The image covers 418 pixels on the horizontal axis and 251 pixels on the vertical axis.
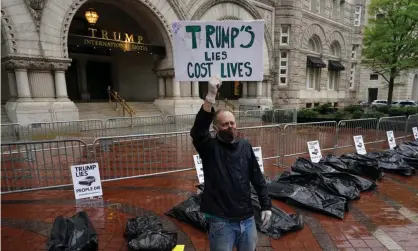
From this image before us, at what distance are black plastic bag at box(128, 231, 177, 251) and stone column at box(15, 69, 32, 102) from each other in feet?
35.5

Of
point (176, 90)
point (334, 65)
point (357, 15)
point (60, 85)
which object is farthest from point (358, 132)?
point (357, 15)

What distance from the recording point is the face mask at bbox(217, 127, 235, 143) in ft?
7.47

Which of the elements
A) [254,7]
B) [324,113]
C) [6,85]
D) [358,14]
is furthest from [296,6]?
[6,85]

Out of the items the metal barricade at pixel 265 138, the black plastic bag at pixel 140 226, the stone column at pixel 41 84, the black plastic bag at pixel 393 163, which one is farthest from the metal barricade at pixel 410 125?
the stone column at pixel 41 84

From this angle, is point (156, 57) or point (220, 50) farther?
point (156, 57)

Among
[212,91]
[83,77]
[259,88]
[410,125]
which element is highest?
[83,77]

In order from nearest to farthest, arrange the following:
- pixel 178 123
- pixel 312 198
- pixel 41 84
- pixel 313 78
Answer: pixel 312 198 < pixel 41 84 < pixel 178 123 < pixel 313 78

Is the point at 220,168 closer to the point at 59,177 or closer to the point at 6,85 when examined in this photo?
the point at 59,177

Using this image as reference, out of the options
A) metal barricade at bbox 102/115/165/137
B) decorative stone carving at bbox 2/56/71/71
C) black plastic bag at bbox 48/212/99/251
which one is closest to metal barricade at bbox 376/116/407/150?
metal barricade at bbox 102/115/165/137

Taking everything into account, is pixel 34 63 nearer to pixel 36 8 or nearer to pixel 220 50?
pixel 36 8

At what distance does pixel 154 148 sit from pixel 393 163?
6.04 metres

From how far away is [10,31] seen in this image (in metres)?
10.4

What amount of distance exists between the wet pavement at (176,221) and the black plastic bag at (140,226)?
216mm

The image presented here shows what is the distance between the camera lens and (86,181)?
485 centimetres
